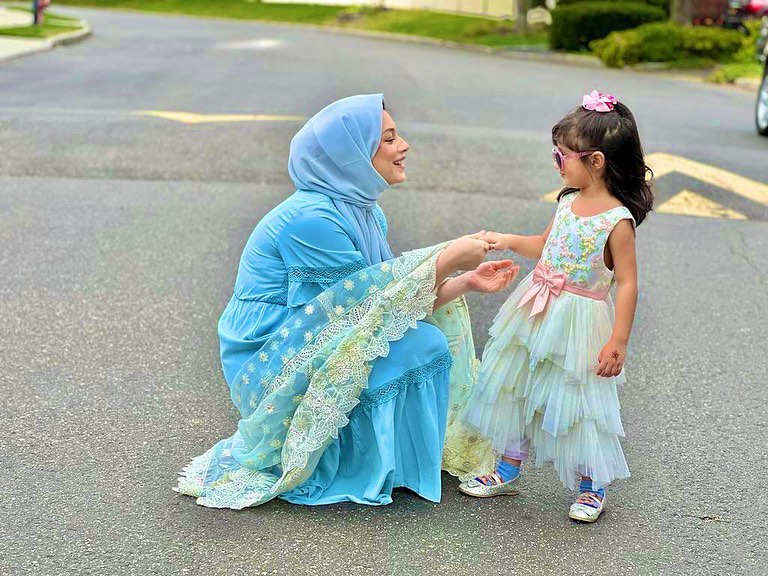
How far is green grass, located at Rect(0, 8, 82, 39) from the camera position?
803 inches

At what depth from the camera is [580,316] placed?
11.0ft

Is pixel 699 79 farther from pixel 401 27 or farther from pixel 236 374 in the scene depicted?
pixel 236 374

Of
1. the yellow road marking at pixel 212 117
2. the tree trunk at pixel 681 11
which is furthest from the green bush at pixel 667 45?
the yellow road marking at pixel 212 117

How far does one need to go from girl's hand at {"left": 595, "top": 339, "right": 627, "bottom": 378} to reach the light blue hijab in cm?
91

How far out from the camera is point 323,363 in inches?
136

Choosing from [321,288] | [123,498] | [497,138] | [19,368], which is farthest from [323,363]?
[497,138]

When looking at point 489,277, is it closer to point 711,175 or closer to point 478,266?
point 478,266

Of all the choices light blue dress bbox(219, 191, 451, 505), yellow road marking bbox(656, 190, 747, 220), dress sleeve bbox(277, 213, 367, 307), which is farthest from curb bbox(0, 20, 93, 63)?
dress sleeve bbox(277, 213, 367, 307)

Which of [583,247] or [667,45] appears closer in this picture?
[583,247]

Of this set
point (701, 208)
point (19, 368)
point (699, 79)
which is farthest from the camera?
point (699, 79)

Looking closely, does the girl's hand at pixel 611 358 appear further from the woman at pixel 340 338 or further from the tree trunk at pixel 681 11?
the tree trunk at pixel 681 11

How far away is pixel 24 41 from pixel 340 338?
17.8 m

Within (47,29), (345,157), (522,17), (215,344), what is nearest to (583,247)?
(345,157)

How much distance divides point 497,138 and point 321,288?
689cm
